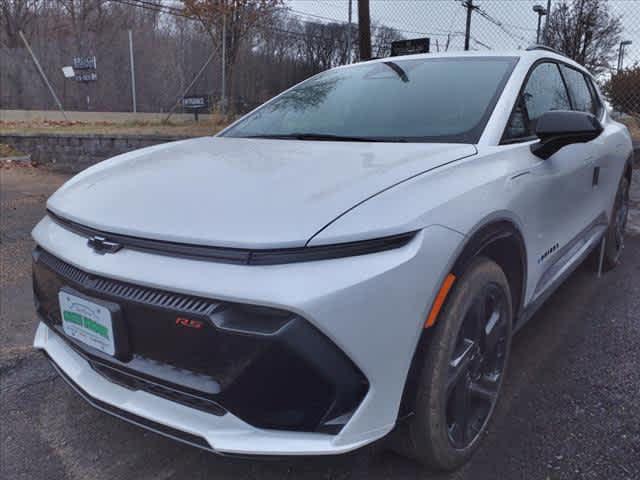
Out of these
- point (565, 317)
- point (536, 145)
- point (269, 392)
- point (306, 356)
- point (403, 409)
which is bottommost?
point (565, 317)

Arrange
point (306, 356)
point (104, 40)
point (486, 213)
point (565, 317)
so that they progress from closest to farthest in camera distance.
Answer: point (306, 356) → point (486, 213) → point (565, 317) → point (104, 40)

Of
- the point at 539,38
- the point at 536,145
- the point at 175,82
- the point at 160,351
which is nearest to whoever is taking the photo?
the point at 160,351

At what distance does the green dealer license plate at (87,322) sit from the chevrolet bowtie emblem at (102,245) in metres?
0.16

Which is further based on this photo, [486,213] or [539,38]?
[539,38]

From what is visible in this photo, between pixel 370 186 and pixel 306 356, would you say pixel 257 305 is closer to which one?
pixel 306 356

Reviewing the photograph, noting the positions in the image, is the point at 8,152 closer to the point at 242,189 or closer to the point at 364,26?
the point at 364,26

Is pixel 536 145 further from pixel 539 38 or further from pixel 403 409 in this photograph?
pixel 539 38

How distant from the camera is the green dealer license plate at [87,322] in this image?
5.39 feet

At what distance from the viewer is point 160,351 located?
5.17 ft

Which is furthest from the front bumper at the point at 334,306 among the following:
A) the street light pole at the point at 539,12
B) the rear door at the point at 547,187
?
the street light pole at the point at 539,12

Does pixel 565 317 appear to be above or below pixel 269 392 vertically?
below

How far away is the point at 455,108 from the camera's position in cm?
242

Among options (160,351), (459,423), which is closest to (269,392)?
(160,351)

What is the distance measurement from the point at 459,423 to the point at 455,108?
133cm
